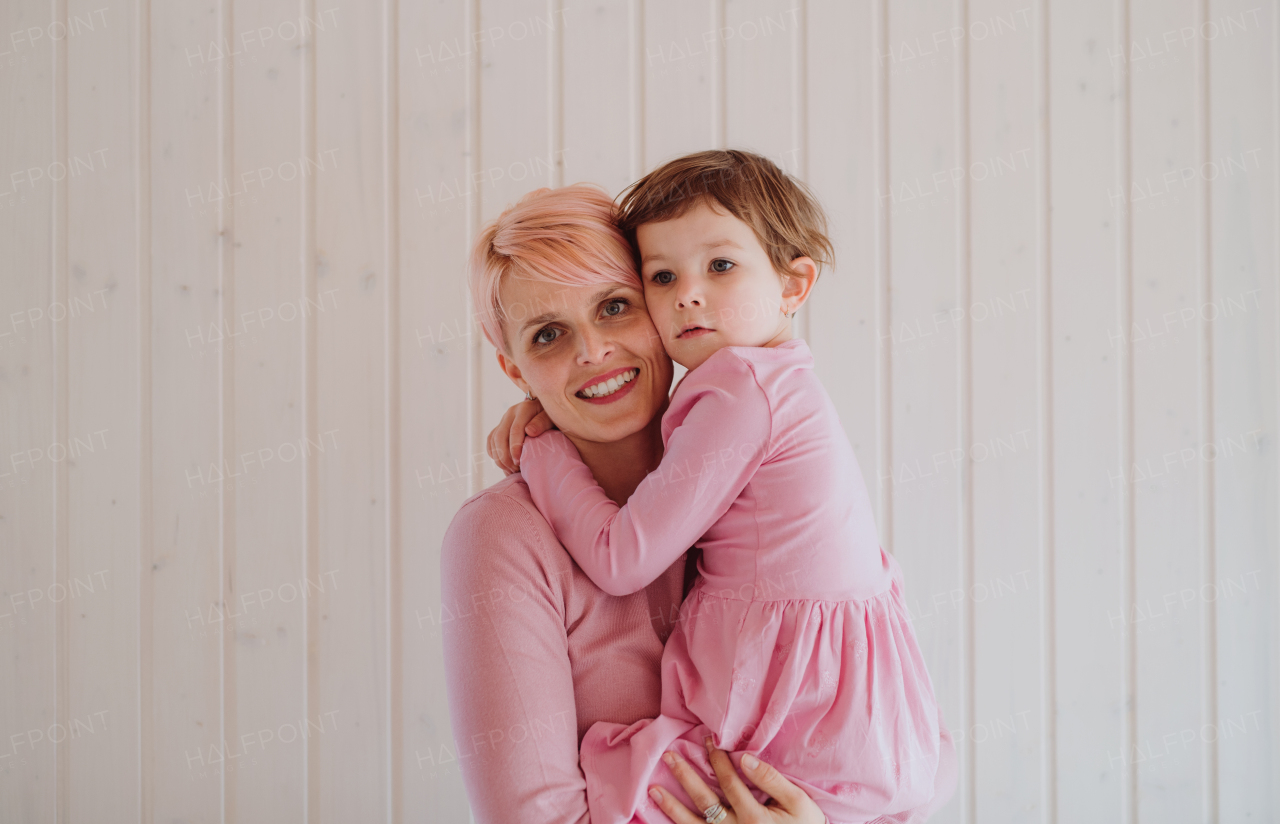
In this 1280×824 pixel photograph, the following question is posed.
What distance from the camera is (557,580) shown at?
111 centimetres

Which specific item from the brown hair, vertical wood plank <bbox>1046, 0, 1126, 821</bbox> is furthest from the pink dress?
vertical wood plank <bbox>1046, 0, 1126, 821</bbox>

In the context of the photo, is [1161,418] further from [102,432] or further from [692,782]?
[102,432]

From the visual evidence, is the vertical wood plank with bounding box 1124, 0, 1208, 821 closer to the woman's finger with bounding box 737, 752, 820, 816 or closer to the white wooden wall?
the white wooden wall

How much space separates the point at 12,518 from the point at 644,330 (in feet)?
5.23

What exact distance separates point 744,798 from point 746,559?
1.05 ft

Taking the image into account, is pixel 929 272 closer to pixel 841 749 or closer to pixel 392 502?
pixel 841 749

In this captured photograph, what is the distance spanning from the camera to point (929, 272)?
5.80 feet

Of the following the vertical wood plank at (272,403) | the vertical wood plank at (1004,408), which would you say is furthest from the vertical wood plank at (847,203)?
the vertical wood plank at (272,403)

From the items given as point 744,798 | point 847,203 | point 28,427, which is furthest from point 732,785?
point 28,427

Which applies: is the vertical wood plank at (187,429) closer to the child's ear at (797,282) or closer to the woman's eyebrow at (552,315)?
the woman's eyebrow at (552,315)

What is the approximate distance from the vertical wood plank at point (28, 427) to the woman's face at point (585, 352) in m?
1.30

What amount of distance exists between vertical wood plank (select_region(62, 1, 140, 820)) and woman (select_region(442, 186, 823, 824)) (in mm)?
1070

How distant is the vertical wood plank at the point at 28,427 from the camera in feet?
5.75

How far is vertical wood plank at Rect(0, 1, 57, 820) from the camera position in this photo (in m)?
1.75
